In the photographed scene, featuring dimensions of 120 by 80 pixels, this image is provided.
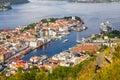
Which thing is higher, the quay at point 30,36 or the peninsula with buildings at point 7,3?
the quay at point 30,36

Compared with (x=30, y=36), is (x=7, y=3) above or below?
below

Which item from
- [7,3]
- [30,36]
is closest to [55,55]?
[30,36]

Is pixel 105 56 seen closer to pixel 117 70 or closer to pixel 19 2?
pixel 117 70

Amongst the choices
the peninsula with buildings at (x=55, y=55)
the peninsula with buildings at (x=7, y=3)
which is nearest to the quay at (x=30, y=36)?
the peninsula with buildings at (x=55, y=55)

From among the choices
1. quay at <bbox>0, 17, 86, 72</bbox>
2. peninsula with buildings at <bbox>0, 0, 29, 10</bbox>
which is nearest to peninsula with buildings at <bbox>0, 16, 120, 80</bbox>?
quay at <bbox>0, 17, 86, 72</bbox>

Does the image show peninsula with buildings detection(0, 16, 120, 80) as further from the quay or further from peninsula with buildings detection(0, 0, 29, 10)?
peninsula with buildings detection(0, 0, 29, 10)

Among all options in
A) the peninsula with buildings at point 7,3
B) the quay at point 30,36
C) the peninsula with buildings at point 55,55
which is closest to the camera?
the peninsula with buildings at point 55,55

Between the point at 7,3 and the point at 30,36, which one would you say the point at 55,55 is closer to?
the point at 30,36

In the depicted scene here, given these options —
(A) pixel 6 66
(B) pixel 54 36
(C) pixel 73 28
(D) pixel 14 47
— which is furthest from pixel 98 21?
(A) pixel 6 66

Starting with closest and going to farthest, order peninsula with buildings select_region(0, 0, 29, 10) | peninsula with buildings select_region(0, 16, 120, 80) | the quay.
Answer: peninsula with buildings select_region(0, 16, 120, 80), the quay, peninsula with buildings select_region(0, 0, 29, 10)

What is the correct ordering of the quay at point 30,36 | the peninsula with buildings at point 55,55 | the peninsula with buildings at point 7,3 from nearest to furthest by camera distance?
the peninsula with buildings at point 55,55 < the quay at point 30,36 < the peninsula with buildings at point 7,3

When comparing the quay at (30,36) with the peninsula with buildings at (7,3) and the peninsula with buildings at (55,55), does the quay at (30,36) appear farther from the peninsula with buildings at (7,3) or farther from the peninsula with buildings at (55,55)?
the peninsula with buildings at (7,3)
